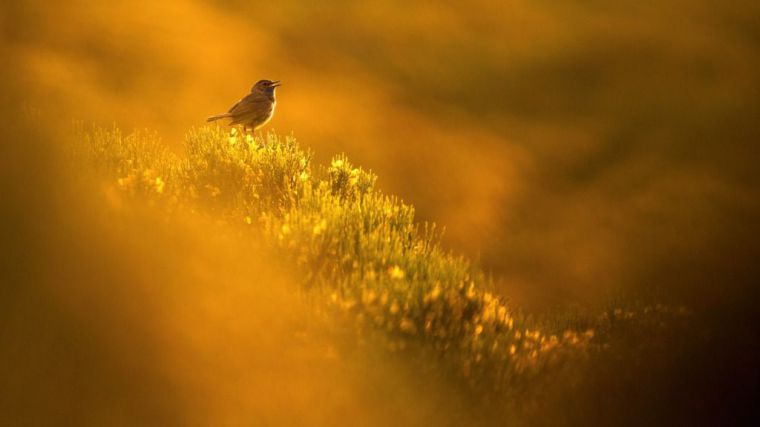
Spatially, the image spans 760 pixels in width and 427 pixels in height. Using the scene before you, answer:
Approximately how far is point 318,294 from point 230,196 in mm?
3759

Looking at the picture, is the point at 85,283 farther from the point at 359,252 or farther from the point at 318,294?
the point at 359,252

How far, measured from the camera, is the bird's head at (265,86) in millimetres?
10812

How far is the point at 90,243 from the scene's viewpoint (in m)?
5.70

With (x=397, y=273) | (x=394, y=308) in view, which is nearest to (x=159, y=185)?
(x=397, y=273)

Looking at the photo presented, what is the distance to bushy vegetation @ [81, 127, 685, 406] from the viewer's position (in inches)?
240

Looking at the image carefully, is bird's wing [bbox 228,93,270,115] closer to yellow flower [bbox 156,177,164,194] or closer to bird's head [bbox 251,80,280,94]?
bird's head [bbox 251,80,280,94]

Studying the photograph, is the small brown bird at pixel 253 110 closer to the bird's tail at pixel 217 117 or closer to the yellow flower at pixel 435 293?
the bird's tail at pixel 217 117

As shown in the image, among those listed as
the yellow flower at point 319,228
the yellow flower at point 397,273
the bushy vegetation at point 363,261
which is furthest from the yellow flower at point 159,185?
the yellow flower at point 397,273

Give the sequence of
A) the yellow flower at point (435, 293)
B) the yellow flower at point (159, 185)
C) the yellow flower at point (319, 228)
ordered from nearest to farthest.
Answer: the yellow flower at point (435, 293) → the yellow flower at point (319, 228) → the yellow flower at point (159, 185)

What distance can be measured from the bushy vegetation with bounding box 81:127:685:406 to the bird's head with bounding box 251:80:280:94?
2.55 ft

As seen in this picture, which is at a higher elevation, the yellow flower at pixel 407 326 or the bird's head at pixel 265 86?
the bird's head at pixel 265 86

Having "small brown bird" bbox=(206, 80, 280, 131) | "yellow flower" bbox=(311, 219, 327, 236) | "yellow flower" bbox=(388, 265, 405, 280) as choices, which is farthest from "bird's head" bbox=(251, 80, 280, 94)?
"yellow flower" bbox=(388, 265, 405, 280)

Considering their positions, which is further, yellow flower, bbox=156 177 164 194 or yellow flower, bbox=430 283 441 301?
yellow flower, bbox=156 177 164 194

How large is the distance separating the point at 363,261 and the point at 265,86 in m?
4.62
